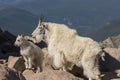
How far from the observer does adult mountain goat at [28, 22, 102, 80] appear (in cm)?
1811

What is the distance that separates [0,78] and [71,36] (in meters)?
6.19

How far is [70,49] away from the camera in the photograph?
731 inches

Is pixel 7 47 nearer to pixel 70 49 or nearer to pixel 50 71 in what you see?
pixel 70 49

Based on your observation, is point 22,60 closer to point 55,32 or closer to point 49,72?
point 55,32

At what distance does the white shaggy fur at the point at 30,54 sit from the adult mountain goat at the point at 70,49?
0.57 m

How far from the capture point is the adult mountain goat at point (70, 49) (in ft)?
59.4

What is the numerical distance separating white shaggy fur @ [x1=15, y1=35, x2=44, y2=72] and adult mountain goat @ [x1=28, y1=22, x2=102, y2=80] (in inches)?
22.3

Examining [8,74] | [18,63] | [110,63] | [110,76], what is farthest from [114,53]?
[8,74]

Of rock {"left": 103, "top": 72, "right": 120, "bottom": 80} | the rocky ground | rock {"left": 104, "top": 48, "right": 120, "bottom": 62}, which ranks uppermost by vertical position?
rock {"left": 104, "top": 48, "right": 120, "bottom": 62}

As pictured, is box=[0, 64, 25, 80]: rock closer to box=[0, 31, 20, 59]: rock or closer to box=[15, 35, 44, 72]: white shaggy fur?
box=[15, 35, 44, 72]: white shaggy fur

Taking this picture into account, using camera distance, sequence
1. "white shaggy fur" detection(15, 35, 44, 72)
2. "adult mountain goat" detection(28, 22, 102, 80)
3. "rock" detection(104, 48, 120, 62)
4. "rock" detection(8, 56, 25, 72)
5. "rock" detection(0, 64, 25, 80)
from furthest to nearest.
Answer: "rock" detection(104, 48, 120, 62), "rock" detection(8, 56, 25, 72), "white shaggy fur" detection(15, 35, 44, 72), "adult mountain goat" detection(28, 22, 102, 80), "rock" detection(0, 64, 25, 80)

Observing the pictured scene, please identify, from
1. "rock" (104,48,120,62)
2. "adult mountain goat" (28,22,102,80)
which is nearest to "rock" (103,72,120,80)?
"adult mountain goat" (28,22,102,80)

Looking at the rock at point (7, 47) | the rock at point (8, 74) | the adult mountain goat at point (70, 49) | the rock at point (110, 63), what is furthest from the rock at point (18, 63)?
the rock at point (8, 74)

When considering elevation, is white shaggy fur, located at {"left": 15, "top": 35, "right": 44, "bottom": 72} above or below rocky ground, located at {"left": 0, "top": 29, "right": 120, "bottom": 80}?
above
